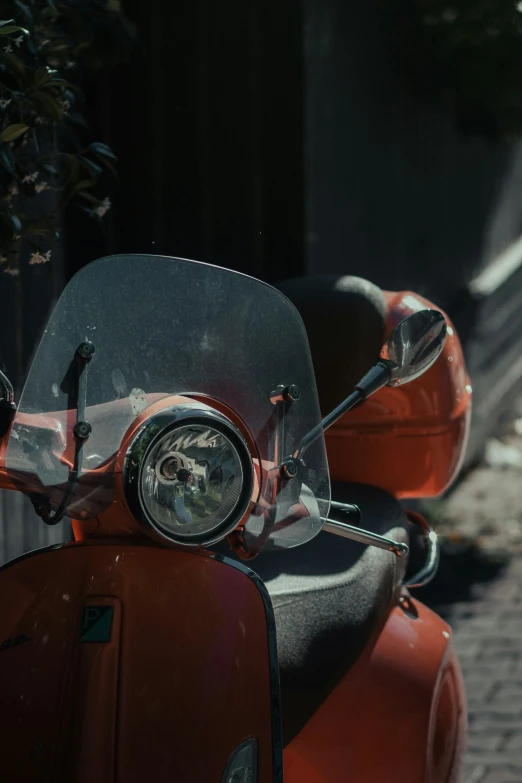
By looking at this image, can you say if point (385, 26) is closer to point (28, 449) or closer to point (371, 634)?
point (371, 634)

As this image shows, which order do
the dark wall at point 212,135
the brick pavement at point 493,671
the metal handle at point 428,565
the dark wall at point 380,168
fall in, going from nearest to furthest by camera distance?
1. the metal handle at point 428,565
2. the brick pavement at point 493,671
3. the dark wall at point 212,135
4. the dark wall at point 380,168

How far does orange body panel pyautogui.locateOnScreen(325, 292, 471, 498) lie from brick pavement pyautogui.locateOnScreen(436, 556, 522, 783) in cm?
127

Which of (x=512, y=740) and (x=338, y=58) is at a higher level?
(x=338, y=58)

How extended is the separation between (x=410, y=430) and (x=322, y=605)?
2.07 feet

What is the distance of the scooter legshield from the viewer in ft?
5.59

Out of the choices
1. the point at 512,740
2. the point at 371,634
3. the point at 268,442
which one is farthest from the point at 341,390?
the point at 512,740

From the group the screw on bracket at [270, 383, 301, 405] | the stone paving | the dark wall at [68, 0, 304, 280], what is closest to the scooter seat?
the screw on bracket at [270, 383, 301, 405]

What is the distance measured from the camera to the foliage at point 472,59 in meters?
5.98

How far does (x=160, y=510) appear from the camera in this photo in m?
1.72

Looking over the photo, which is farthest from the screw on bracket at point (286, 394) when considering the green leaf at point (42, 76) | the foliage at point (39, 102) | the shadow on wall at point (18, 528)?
the shadow on wall at point (18, 528)

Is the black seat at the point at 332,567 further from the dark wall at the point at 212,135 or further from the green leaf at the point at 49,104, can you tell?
the dark wall at the point at 212,135

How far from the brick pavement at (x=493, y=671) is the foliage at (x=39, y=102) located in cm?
212

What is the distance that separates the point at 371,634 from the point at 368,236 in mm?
3783

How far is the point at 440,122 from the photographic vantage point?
7062 millimetres
